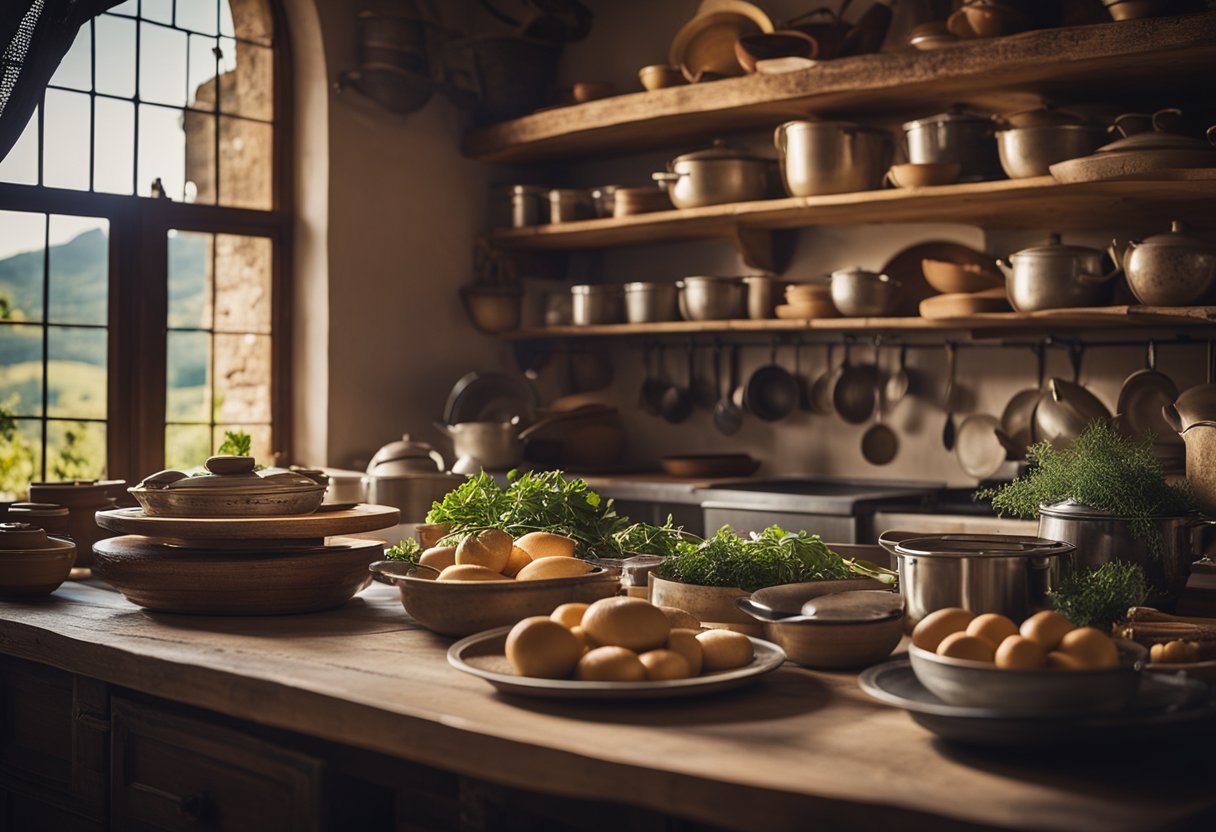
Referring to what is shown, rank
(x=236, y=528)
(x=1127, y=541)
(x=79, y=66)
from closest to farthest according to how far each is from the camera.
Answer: (x=1127, y=541)
(x=236, y=528)
(x=79, y=66)

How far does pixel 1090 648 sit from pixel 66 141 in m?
4.07

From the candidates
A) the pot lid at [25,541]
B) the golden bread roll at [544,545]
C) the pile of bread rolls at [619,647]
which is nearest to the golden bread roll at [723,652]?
the pile of bread rolls at [619,647]

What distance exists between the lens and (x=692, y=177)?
175 inches

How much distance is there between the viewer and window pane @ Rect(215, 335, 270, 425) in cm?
479

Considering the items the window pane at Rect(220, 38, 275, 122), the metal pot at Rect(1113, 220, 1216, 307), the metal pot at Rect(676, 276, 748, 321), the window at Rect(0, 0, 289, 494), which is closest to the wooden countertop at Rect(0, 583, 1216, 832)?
the metal pot at Rect(1113, 220, 1216, 307)

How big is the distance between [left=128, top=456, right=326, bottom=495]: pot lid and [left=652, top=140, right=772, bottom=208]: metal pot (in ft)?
8.44

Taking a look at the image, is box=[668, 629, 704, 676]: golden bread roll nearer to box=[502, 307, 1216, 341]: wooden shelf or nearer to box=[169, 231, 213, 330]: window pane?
box=[502, 307, 1216, 341]: wooden shelf

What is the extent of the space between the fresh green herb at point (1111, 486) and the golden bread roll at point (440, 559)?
0.86 metres

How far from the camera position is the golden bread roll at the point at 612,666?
137cm

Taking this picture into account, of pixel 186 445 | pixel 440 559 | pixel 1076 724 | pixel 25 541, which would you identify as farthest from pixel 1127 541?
pixel 186 445

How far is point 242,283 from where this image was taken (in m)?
4.86

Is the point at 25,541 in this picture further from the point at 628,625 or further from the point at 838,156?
the point at 838,156

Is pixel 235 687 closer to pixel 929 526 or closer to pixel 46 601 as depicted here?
pixel 46 601

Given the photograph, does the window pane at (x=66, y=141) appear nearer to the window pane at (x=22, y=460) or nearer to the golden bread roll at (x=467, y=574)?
the window pane at (x=22, y=460)
